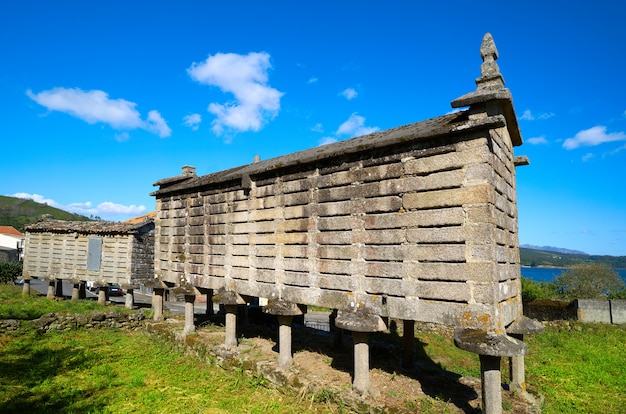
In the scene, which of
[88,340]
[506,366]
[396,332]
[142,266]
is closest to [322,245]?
[506,366]

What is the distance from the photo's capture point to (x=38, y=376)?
31.8 feet

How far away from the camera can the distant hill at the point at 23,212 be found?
3598 inches

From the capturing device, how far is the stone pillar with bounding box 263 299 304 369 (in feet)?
29.1

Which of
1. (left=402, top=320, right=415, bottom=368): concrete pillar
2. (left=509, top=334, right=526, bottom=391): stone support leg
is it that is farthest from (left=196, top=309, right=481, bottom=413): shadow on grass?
(left=509, top=334, right=526, bottom=391): stone support leg

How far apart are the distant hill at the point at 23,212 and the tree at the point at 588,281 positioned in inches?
3985

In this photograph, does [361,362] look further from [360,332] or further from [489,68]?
[489,68]

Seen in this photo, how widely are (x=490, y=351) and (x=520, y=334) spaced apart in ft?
9.27

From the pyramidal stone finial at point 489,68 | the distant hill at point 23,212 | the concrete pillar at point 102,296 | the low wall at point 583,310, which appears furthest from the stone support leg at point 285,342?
the distant hill at point 23,212

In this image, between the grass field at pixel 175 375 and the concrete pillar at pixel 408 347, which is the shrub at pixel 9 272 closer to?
the grass field at pixel 175 375

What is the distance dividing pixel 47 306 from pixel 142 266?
442 cm

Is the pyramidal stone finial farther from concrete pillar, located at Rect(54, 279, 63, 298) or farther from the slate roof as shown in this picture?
concrete pillar, located at Rect(54, 279, 63, 298)

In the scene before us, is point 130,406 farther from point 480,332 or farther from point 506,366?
point 506,366

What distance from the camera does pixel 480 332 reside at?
231 inches

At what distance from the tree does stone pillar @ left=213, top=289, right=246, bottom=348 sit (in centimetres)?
3169
